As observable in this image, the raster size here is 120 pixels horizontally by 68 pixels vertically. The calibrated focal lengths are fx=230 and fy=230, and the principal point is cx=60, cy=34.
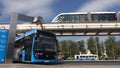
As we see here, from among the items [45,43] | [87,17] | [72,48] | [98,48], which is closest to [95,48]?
[98,48]

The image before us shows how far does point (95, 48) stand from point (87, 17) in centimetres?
3031

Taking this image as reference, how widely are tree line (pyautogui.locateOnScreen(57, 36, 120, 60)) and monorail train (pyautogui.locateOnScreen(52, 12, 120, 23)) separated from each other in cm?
2923

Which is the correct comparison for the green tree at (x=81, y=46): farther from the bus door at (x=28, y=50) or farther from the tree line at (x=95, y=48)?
the bus door at (x=28, y=50)

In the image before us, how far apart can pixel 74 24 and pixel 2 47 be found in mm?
23823

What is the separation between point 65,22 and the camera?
42.8 metres

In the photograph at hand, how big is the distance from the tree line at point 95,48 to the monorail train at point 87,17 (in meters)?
29.2

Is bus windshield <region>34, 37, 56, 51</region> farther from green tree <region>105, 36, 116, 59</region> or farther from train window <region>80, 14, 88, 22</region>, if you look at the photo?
green tree <region>105, 36, 116, 59</region>

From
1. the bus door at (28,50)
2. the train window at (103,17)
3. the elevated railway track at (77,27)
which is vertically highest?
the train window at (103,17)

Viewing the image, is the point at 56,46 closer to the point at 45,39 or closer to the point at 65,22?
the point at 45,39

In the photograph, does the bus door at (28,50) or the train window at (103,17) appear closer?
the bus door at (28,50)

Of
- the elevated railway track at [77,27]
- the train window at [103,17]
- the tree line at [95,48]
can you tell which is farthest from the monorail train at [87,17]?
the tree line at [95,48]

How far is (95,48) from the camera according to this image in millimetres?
72125

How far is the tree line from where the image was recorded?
71875 millimetres

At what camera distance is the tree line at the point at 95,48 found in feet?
236
